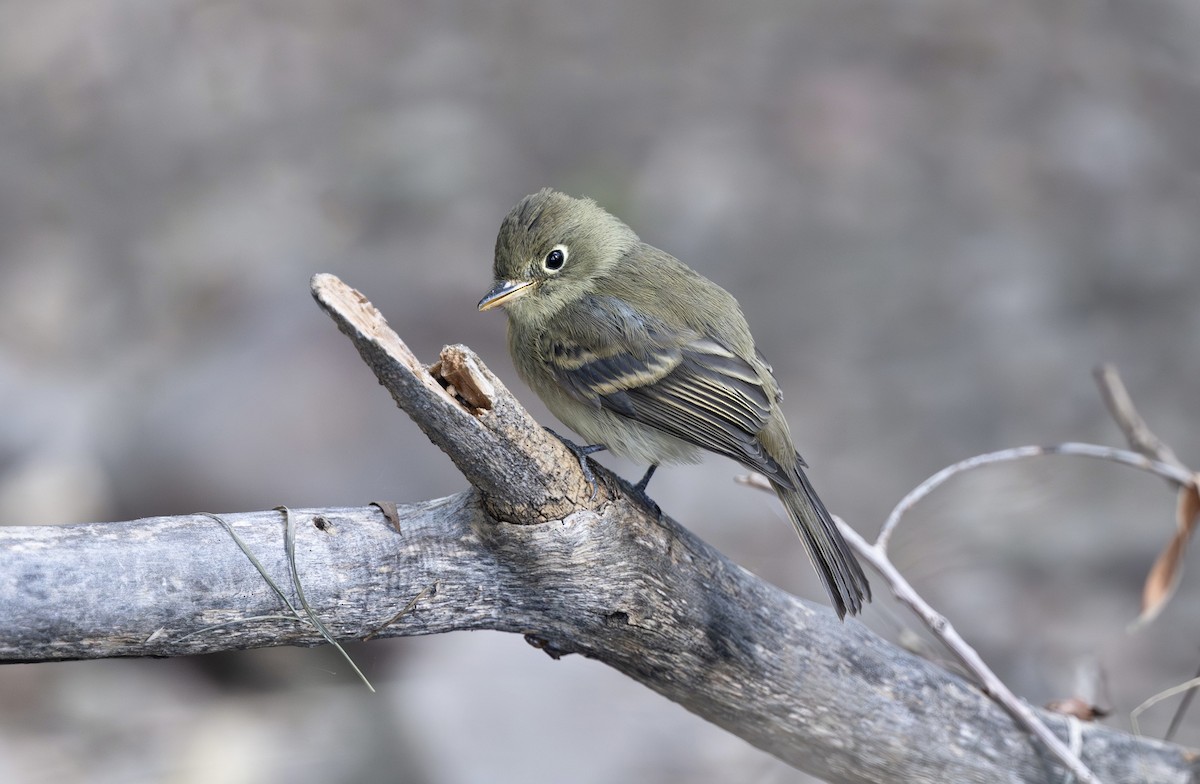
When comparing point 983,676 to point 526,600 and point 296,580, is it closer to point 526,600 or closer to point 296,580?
point 526,600

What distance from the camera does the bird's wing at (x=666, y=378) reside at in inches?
120

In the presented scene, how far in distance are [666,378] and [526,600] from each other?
82 cm

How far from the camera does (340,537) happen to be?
2.44 metres

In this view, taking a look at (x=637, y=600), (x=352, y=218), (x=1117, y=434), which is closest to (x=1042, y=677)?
(x=1117, y=434)

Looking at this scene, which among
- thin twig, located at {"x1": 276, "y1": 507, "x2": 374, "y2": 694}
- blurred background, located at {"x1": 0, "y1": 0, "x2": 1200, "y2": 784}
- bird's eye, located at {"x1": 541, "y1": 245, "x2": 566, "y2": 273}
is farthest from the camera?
blurred background, located at {"x1": 0, "y1": 0, "x2": 1200, "y2": 784}

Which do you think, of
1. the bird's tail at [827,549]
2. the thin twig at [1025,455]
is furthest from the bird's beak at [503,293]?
the thin twig at [1025,455]

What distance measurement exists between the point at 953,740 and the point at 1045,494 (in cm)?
235

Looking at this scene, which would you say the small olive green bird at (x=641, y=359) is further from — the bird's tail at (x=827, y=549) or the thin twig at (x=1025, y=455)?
the thin twig at (x=1025, y=455)

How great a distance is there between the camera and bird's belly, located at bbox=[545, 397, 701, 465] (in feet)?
10.3

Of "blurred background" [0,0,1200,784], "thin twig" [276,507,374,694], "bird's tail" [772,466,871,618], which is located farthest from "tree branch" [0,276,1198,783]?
"blurred background" [0,0,1200,784]

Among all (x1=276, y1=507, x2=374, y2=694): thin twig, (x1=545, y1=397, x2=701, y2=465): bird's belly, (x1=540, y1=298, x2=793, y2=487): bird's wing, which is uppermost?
(x1=540, y1=298, x2=793, y2=487): bird's wing

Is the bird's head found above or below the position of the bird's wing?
above

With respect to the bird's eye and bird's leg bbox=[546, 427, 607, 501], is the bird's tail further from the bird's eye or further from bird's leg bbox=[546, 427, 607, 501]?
the bird's eye

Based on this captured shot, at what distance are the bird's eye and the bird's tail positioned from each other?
91cm
